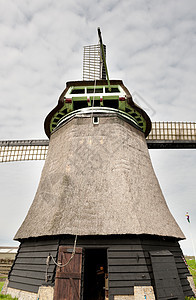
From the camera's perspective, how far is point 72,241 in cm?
725

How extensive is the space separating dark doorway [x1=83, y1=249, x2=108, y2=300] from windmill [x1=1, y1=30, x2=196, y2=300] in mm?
48

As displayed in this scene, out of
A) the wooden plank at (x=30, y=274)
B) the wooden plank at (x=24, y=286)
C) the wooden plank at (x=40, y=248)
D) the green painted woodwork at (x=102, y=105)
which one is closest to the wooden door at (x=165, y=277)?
the wooden plank at (x=40, y=248)

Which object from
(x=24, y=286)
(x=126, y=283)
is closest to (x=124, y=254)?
(x=126, y=283)

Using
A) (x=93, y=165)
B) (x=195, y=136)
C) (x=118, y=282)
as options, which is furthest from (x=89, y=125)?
(x=195, y=136)

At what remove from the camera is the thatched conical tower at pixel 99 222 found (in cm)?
692

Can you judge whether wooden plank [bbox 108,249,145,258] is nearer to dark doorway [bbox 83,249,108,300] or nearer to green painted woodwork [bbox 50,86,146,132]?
dark doorway [bbox 83,249,108,300]

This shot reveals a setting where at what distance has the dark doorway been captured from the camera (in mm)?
10320

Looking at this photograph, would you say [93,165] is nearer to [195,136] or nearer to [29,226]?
[29,226]

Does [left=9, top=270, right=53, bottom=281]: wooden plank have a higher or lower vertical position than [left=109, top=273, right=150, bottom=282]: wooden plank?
higher

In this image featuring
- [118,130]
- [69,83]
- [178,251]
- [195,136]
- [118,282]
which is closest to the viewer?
[118,282]

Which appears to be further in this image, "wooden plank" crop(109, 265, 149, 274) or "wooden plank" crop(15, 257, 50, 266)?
A: "wooden plank" crop(15, 257, 50, 266)

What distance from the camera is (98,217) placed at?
295 inches

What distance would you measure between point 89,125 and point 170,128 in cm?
838

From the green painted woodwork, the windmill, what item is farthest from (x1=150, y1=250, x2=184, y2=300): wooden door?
the green painted woodwork
